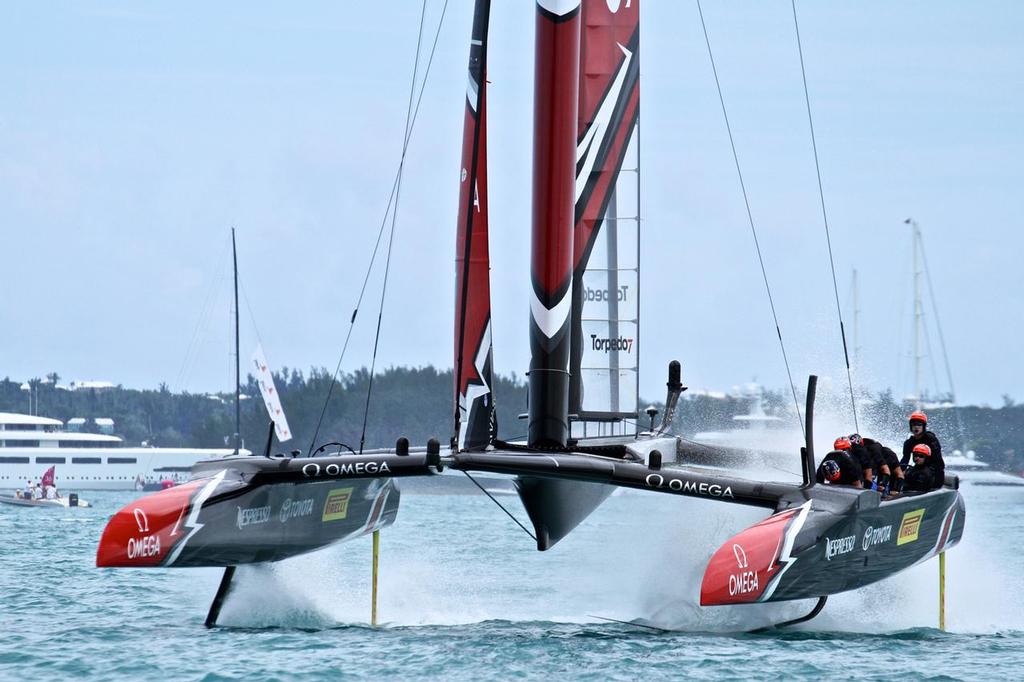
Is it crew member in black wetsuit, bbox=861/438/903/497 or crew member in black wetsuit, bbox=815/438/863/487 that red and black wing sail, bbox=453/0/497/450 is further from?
crew member in black wetsuit, bbox=861/438/903/497

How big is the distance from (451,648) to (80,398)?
243 feet

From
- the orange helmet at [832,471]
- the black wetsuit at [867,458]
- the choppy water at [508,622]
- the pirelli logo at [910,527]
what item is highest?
the black wetsuit at [867,458]

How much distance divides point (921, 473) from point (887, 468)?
0.75 feet

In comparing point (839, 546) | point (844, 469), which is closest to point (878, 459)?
point (844, 469)

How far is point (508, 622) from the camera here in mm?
9227

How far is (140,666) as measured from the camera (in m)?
7.32

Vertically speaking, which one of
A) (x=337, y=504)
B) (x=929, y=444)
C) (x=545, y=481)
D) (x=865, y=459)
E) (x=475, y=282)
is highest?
(x=475, y=282)

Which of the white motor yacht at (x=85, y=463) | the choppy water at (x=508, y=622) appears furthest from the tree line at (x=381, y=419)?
the choppy water at (x=508, y=622)

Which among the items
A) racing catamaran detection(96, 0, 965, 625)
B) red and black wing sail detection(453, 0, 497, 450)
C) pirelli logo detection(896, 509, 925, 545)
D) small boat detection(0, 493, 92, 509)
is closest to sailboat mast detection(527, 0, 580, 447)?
racing catamaran detection(96, 0, 965, 625)

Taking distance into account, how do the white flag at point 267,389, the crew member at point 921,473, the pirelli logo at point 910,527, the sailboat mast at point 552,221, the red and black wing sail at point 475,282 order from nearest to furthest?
the red and black wing sail at point 475,282 < the sailboat mast at point 552,221 < the pirelli logo at point 910,527 < the crew member at point 921,473 < the white flag at point 267,389

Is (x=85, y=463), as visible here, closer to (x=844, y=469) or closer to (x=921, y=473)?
(x=921, y=473)

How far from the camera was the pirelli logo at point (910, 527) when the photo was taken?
28.7 feet

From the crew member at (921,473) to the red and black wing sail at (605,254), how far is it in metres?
2.02

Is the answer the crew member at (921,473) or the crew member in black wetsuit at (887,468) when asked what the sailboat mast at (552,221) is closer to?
the crew member in black wetsuit at (887,468)
